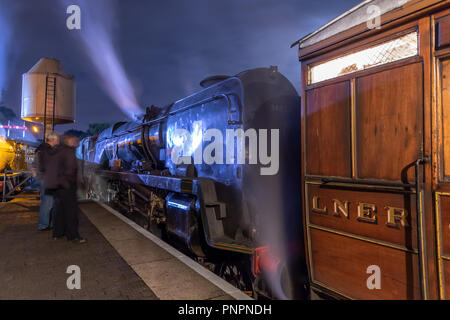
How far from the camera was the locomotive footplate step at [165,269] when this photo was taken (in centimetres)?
302

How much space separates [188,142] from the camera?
16.8 feet

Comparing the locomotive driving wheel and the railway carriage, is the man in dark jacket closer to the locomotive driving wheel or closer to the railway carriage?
the locomotive driving wheel

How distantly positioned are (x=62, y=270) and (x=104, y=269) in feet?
1.77

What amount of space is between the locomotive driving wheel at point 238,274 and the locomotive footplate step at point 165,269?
0.63 meters

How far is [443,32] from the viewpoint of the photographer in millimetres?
2045

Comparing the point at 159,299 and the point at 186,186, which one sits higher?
the point at 186,186

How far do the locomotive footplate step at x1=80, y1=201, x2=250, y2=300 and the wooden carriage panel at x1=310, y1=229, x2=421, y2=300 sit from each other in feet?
2.99

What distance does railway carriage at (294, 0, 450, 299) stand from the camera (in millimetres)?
2062

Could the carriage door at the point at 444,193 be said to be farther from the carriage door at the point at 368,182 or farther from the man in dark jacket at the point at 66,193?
the man in dark jacket at the point at 66,193

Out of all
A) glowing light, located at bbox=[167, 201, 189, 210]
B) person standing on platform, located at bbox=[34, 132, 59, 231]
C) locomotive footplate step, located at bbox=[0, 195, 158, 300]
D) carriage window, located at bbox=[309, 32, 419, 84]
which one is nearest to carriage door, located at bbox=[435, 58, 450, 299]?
carriage window, located at bbox=[309, 32, 419, 84]

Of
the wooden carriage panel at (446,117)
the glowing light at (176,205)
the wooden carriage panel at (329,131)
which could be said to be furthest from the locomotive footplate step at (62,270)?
the wooden carriage panel at (446,117)
